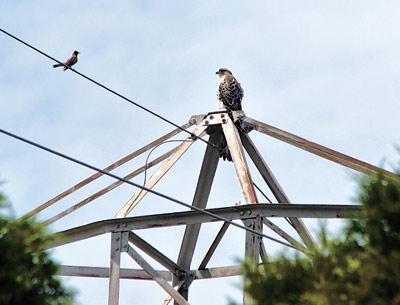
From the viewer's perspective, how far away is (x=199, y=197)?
52.2 feet

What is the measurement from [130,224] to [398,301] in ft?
20.6

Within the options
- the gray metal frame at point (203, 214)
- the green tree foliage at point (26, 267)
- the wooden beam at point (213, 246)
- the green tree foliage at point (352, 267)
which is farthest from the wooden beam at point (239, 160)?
the green tree foliage at point (26, 267)

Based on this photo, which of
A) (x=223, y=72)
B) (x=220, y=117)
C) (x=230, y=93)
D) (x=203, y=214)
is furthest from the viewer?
(x=223, y=72)

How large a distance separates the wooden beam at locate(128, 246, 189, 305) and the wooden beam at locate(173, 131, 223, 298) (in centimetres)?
164

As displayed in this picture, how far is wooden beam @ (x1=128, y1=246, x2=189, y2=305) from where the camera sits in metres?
14.1

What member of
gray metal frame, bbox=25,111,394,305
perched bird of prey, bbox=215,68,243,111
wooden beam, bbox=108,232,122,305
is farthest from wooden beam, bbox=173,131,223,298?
wooden beam, bbox=108,232,122,305

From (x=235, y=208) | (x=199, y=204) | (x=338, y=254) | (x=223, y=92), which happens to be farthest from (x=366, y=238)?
(x=223, y=92)

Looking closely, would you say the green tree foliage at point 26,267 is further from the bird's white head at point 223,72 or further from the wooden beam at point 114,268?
the bird's white head at point 223,72

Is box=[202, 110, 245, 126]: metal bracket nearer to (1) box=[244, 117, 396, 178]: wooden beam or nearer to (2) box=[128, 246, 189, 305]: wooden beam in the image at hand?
(1) box=[244, 117, 396, 178]: wooden beam

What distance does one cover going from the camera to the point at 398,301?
8438mm

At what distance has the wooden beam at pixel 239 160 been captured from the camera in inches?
578

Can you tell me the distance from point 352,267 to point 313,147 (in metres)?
6.90

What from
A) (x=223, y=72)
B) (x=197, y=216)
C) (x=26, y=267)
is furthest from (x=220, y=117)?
(x=26, y=267)

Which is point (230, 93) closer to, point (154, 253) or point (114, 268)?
point (154, 253)
